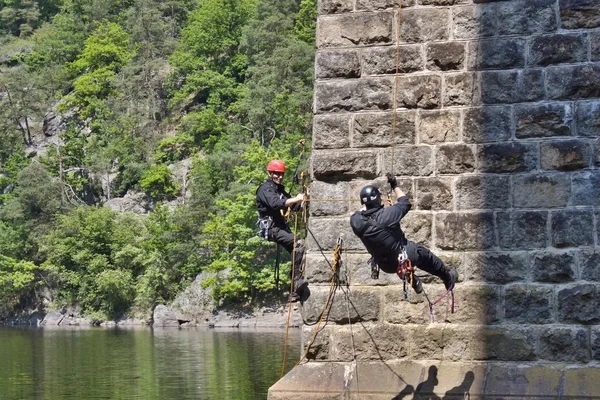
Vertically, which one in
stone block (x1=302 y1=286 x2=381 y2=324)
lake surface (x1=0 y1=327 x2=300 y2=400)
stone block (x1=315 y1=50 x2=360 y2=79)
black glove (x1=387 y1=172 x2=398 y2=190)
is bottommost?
lake surface (x1=0 y1=327 x2=300 y2=400)

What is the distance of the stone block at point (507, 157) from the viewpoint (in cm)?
930

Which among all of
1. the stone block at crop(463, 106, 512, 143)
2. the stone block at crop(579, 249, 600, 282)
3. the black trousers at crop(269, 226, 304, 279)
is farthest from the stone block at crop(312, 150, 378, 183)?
the stone block at crop(579, 249, 600, 282)

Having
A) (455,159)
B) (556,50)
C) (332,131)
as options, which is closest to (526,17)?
(556,50)

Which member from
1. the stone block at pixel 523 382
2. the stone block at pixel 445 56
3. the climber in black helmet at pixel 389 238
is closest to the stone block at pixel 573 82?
the stone block at pixel 445 56

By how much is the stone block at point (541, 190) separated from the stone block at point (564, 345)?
41.3 inches

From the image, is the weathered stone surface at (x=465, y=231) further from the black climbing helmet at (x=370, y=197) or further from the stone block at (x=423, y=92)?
the stone block at (x=423, y=92)

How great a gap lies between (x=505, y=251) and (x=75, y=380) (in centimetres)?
2114

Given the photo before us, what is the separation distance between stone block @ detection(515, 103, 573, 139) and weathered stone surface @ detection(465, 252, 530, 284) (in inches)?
40.3

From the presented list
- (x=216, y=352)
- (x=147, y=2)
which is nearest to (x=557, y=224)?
(x=216, y=352)

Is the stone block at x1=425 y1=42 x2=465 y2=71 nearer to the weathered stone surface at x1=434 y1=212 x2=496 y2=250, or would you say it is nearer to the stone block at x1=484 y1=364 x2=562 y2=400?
the weathered stone surface at x1=434 y1=212 x2=496 y2=250

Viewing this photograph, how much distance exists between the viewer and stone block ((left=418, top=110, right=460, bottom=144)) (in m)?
9.49

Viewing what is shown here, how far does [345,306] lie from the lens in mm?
9617

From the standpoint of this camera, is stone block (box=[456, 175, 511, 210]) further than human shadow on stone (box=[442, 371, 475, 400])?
Yes

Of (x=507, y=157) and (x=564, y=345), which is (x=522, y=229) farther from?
(x=564, y=345)
